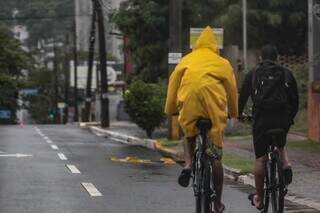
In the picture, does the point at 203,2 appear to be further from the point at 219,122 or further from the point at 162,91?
the point at 219,122

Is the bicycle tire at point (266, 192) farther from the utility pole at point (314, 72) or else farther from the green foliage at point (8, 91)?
the green foliage at point (8, 91)

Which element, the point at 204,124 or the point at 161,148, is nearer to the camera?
the point at 204,124

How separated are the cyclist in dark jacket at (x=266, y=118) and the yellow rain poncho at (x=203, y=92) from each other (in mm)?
338

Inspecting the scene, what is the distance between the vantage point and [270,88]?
8023mm

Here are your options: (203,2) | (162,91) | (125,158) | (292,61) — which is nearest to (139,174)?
(125,158)

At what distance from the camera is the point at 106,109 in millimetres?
36750

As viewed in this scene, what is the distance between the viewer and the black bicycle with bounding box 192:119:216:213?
7746mm

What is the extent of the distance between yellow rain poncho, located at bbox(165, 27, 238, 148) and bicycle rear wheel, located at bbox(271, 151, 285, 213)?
73 centimetres

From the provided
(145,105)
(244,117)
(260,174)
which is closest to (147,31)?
(145,105)

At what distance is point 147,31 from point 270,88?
79.1 ft

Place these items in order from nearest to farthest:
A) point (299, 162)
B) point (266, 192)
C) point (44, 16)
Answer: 1. point (266, 192)
2. point (299, 162)
3. point (44, 16)

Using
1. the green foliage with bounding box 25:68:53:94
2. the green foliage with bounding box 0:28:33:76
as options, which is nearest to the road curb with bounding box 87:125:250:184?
the green foliage with bounding box 0:28:33:76

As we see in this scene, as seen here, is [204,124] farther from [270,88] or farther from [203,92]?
[270,88]

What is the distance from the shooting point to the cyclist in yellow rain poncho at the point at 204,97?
7707 mm
